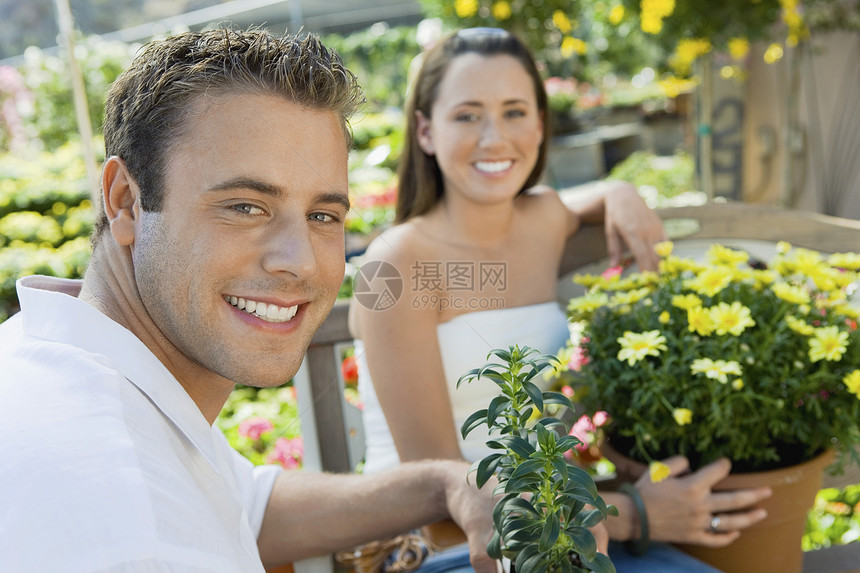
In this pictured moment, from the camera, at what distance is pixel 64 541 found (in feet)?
2.10

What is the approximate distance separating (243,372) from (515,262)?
0.77 meters

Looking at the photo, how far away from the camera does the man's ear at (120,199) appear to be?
0.97 meters

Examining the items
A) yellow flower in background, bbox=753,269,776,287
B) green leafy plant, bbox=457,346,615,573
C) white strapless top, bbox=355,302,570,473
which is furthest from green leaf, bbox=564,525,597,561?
yellow flower in background, bbox=753,269,776,287

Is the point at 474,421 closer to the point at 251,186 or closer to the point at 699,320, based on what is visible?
the point at 251,186

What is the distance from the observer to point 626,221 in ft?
5.65

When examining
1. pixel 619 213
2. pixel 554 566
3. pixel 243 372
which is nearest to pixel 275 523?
pixel 243 372

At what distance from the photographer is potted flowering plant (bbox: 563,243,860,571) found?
47.3 inches

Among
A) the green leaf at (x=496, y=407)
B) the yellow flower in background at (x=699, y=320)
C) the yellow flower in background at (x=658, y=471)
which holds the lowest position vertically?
the yellow flower in background at (x=658, y=471)

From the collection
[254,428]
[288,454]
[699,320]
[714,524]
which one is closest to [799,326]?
[699,320]

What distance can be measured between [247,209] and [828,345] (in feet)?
2.96

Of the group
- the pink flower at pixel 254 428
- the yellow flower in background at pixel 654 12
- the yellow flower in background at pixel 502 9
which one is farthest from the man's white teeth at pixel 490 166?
the yellow flower in background at pixel 502 9

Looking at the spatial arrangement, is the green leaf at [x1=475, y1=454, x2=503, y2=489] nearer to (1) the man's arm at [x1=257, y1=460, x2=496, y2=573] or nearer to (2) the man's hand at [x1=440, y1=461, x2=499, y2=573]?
(2) the man's hand at [x1=440, y1=461, x2=499, y2=573]

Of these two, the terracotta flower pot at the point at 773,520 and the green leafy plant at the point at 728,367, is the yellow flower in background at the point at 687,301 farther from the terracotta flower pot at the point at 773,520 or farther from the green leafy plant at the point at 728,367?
the terracotta flower pot at the point at 773,520

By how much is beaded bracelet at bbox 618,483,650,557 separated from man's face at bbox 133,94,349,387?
0.63 metres
